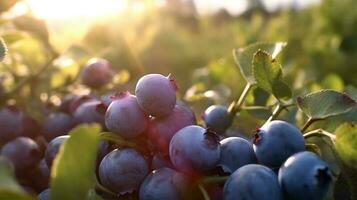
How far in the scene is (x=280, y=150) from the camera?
2.13ft

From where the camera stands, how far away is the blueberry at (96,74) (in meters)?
1.09

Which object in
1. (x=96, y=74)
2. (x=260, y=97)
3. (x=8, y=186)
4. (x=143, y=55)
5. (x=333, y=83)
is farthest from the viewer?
(x=143, y=55)

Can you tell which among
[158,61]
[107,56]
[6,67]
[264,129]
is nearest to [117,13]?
[158,61]

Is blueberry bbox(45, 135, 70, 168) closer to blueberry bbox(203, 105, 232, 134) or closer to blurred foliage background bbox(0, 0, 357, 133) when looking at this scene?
blueberry bbox(203, 105, 232, 134)

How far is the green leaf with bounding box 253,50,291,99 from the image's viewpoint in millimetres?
769

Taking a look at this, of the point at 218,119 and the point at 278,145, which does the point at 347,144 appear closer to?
the point at 278,145

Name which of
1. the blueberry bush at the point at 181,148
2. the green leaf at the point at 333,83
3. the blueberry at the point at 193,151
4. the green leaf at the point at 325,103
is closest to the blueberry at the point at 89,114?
the blueberry bush at the point at 181,148

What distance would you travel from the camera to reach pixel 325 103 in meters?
0.70

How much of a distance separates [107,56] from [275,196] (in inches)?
34.7

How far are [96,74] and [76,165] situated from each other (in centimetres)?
59

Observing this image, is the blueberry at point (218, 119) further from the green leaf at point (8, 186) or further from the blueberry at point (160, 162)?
the green leaf at point (8, 186)

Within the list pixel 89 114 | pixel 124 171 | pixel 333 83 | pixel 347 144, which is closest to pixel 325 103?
pixel 347 144

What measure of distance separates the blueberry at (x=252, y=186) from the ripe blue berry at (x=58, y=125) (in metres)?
0.41

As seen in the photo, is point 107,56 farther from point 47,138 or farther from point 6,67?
point 47,138
